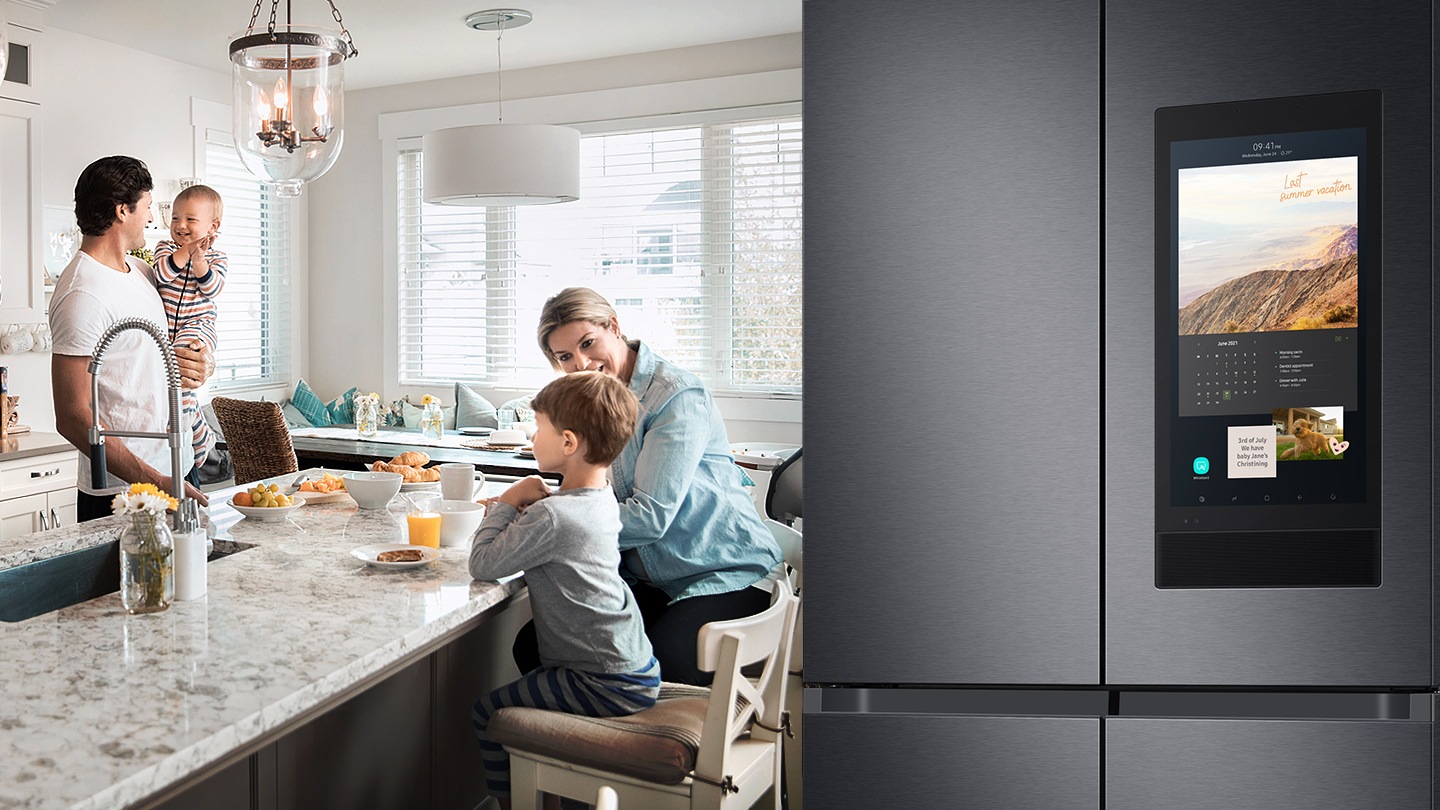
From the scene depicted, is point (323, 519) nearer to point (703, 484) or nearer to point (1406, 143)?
point (703, 484)

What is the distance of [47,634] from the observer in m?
1.40

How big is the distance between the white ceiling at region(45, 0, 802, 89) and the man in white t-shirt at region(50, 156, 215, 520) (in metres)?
1.90

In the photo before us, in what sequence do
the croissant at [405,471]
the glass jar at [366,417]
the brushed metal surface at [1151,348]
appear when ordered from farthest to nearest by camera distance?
the glass jar at [366,417] < the croissant at [405,471] < the brushed metal surface at [1151,348]

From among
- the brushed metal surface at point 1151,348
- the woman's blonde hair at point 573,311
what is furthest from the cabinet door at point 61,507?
the brushed metal surface at point 1151,348

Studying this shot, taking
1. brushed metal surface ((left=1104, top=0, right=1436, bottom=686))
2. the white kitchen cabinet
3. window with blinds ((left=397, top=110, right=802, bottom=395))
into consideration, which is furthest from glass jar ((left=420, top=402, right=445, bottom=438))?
brushed metal surface ((left=1104, top=0, right=1436, bottom=686))

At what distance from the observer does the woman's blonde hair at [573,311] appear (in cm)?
243

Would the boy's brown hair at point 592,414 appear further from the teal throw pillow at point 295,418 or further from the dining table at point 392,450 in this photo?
the teal throw pillow at point 295,418

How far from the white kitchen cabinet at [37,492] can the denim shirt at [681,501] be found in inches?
106

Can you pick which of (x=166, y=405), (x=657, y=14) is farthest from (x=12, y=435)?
(x=657, y=14)

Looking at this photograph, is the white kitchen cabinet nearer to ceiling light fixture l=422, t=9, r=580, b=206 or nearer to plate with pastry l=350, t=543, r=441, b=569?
ceiling light fixture l=422, t=9, r=580, b=206

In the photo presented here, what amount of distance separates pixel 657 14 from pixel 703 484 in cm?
301

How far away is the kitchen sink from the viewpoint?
1769mm

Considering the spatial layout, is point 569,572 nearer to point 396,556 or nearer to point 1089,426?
point 396,556

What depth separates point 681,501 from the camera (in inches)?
88.4
